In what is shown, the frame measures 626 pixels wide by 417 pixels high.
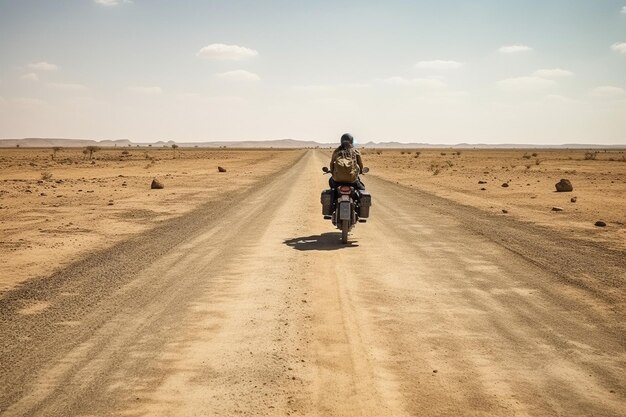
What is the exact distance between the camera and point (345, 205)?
414 inches

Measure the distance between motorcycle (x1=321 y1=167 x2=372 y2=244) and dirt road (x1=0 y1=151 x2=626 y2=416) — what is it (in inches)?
22.1

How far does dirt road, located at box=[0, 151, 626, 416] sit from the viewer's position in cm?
402

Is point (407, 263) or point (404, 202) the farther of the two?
point (404, 202)

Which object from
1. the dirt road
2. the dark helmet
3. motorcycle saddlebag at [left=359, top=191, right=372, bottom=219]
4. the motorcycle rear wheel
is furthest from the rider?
the dirt road

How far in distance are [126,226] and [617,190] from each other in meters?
23.0

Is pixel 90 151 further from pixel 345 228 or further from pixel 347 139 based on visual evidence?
pixel 345 228

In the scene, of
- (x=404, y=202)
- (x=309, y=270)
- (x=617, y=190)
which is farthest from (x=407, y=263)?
(x=617, y=190)

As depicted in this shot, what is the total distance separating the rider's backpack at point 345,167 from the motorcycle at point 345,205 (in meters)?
0.21

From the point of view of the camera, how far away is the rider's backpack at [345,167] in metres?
10.7

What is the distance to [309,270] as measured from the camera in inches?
328

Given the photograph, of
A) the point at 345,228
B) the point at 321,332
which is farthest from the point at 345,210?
the point at 321,332

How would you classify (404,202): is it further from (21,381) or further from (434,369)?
(21,381)

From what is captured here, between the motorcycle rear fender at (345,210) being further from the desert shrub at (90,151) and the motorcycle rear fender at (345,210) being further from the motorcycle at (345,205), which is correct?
the desert shrub at (90,151)

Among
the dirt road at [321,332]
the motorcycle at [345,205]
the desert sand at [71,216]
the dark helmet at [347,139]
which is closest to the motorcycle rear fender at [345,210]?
the motorcycle at [345,205]
